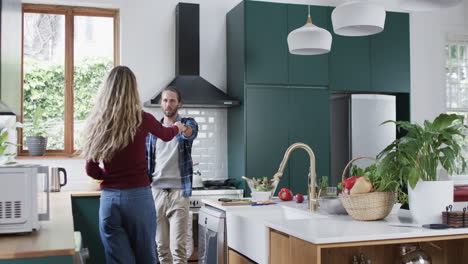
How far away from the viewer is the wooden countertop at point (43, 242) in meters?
2.04

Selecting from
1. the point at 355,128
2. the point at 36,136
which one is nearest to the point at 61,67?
the point at 36,136

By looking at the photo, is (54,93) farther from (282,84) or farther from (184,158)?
(282,84)

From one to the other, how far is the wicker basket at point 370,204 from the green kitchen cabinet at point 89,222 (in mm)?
3055

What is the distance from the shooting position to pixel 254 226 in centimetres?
311

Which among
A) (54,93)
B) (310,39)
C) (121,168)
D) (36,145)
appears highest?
(310,39)

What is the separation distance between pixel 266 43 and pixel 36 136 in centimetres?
250

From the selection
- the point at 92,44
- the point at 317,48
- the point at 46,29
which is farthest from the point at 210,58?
the point at 317,48

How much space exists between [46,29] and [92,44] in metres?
0.49

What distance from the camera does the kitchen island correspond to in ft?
7.79

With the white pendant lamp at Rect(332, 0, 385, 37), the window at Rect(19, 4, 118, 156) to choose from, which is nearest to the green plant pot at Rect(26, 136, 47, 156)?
the window at Rect(19, 4, 118, 156)

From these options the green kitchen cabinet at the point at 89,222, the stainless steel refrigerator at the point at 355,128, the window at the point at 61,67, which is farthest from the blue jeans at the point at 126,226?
the stainless steel refrigerator at the point at 355,128

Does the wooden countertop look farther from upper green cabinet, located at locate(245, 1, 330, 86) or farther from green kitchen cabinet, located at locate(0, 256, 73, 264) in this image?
upper green cabinet, located at locate(245, 1, 330, 86)

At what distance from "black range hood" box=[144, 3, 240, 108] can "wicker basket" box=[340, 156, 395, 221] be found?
3162 mm

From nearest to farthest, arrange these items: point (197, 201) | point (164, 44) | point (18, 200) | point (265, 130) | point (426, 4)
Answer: point (18, 200) → point (426, 4) → point (197, 201) → point (265, 130) → point (164, 44)
